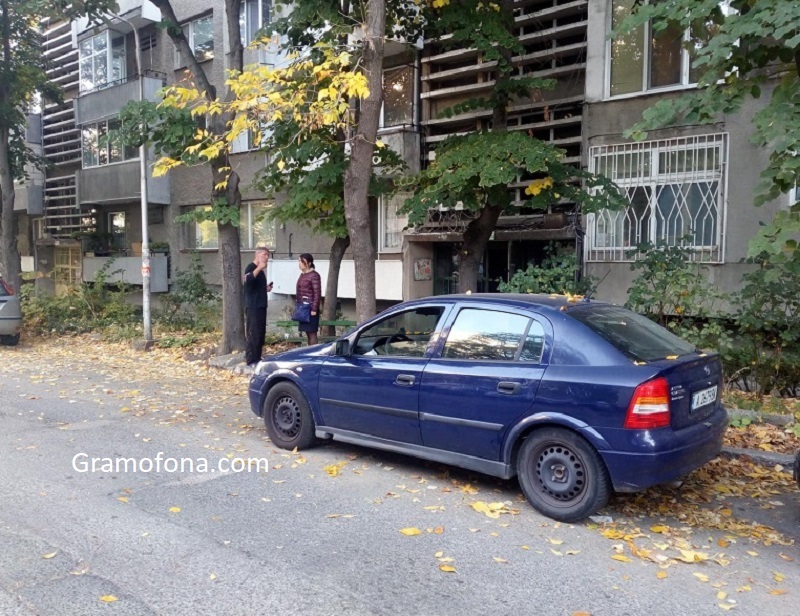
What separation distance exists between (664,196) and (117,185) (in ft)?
55.2

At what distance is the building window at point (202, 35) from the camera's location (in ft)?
64.5

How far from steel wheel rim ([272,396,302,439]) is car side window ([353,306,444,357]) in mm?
932

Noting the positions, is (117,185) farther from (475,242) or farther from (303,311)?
(475,242)

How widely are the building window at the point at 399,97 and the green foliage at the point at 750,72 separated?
9.30 metres

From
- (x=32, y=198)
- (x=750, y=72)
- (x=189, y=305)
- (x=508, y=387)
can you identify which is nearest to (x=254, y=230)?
(x=189, y=305)

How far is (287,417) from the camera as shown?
22.1 feet

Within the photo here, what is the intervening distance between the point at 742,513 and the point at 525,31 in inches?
423

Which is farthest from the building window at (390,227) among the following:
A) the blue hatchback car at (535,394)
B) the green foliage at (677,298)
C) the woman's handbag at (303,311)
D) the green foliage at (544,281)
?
the blue hatchback car at (535,394)

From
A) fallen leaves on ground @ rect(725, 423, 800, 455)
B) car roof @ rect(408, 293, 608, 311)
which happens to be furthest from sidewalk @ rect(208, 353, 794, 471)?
car roof @ rect(408, 293, 608, 311)

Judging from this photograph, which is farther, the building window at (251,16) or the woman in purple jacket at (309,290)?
the building window at (251,16)

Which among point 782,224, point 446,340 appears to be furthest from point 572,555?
point 782,224

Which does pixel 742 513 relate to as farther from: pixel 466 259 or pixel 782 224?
pixel 466 259

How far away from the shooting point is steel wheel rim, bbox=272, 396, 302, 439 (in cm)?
665

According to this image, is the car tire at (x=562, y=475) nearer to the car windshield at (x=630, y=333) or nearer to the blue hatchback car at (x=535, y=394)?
the blue hatchback car at (x=535, y=394)
